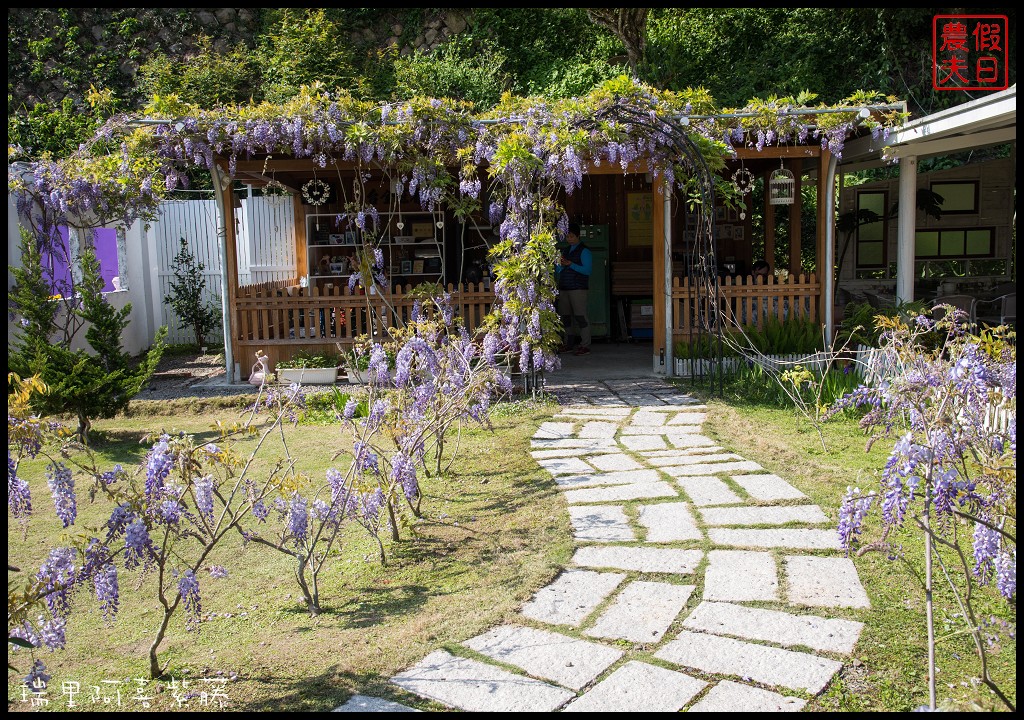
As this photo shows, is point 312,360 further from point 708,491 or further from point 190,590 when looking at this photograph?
point 190,590

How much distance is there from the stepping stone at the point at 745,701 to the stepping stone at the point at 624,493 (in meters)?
2.03

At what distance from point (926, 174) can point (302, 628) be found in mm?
11375

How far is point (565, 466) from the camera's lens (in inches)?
211

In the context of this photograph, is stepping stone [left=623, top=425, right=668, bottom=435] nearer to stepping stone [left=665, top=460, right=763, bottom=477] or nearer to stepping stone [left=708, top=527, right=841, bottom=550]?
stepping stone [left=665, top=460, right=763, bottom=477]

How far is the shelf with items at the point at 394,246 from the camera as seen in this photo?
1190 cm

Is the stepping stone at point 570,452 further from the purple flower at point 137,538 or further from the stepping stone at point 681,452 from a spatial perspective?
the purple flower at point 137,538

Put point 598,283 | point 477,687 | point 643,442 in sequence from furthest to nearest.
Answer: point 598,283, point 643,442, point 477,687

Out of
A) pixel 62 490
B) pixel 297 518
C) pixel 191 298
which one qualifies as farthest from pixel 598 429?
pixel 191 298

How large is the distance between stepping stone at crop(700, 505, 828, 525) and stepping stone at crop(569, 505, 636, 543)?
1.38ft

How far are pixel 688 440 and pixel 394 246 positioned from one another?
7.22 meters

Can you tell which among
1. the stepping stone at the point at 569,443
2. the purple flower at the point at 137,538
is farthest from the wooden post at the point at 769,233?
the purple flower at the point at 137,538

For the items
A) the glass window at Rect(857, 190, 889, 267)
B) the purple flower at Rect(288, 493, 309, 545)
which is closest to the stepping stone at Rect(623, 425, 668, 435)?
the purple flower at Rect(288, 493, 309, 545)

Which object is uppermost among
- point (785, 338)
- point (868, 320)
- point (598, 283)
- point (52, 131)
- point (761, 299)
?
point (52, 131)

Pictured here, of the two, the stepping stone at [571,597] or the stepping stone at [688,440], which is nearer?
the stepping stone at [571,597]
